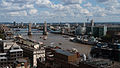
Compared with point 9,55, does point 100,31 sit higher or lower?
lower

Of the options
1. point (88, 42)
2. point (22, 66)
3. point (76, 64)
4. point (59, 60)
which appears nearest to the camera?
point (22, 66)

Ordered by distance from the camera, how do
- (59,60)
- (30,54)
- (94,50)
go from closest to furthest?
1. (59,60)
2. (30,54)
3. (94,50)

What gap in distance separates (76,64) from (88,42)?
60.4 feet

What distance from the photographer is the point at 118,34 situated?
3028 centimetres

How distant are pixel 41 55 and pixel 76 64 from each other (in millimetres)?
4014

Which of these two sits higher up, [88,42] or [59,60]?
[59,60]

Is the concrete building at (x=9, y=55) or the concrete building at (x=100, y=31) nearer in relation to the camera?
the concrete building at (x=9, y=55)

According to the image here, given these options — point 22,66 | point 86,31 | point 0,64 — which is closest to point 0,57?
point 0,64

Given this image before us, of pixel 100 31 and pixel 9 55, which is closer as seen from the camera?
pixel 9 55

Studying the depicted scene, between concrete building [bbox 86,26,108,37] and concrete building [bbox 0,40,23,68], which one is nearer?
concrete building [bbox 0,40,23,68]

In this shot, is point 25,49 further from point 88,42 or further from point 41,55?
point 88,42

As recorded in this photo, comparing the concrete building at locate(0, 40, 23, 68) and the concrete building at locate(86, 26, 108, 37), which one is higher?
the concrete building at locate(0, 40, 23, 68)

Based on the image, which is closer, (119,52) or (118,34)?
(119,52)

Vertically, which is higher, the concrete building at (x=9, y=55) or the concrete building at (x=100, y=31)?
the concrete building at (x=9, y=55)
